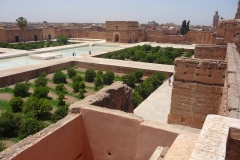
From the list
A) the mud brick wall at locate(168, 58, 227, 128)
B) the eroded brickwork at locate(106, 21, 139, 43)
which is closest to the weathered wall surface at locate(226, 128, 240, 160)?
the mud brick wall at locate(168, 58, 227, 128)

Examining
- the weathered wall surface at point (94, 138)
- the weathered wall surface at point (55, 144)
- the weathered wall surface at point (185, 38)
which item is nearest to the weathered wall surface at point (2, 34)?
the weathered wall surface at point (185, 38)

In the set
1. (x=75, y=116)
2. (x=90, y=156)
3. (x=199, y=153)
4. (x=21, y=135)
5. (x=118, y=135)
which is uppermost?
(x=199, y=153)

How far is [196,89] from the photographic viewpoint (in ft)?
23.2


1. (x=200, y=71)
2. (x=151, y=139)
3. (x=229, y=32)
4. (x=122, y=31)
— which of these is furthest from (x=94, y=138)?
(x=122, y=31)

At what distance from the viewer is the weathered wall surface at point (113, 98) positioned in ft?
16.3

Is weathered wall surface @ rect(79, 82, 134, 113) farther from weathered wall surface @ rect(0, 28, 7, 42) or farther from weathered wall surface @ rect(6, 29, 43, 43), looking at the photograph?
weathered wall surface @ rect(0, 28, 7, 42)

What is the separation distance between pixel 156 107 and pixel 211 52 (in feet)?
14.1

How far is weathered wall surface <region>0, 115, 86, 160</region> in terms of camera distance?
3.28 m

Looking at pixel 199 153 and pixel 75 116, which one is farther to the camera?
pixel 75 116

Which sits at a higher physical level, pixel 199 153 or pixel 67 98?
pixel 199 153

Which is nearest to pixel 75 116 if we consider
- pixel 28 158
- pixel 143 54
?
pixel 28 158

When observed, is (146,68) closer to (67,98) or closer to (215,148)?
(67,98)

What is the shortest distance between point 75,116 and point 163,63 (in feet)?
48.9

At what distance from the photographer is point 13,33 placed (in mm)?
31250
